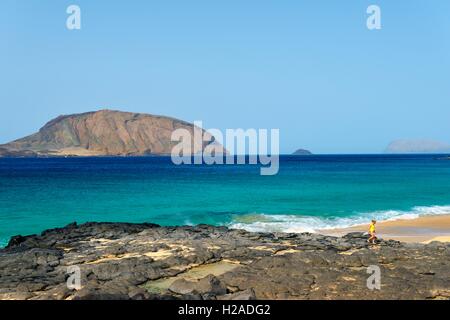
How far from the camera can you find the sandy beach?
2533 centimetres

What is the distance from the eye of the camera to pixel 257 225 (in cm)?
3127

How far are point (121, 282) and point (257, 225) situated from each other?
1927 cm

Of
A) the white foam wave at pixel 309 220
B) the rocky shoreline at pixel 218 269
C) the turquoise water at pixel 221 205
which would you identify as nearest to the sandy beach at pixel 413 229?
the white foam wave at pixel 309 220

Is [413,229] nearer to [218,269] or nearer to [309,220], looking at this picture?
[309,220]

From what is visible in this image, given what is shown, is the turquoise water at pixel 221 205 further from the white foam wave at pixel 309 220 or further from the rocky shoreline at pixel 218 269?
the rocky shoreline at pixel 218 269

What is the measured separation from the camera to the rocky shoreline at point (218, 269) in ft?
39.3

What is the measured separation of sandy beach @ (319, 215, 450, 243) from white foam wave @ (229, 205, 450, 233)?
4.47ft

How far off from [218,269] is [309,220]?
19.7m

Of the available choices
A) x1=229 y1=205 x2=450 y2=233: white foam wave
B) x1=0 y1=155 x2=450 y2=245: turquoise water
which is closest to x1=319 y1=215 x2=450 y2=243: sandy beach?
x1=229 y1=205 x2=450 y2=233: white foam wave

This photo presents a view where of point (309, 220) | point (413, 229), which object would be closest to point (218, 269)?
point (413, 229)

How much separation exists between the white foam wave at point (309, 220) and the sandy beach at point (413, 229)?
1.36m

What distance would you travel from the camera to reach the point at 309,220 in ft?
110
